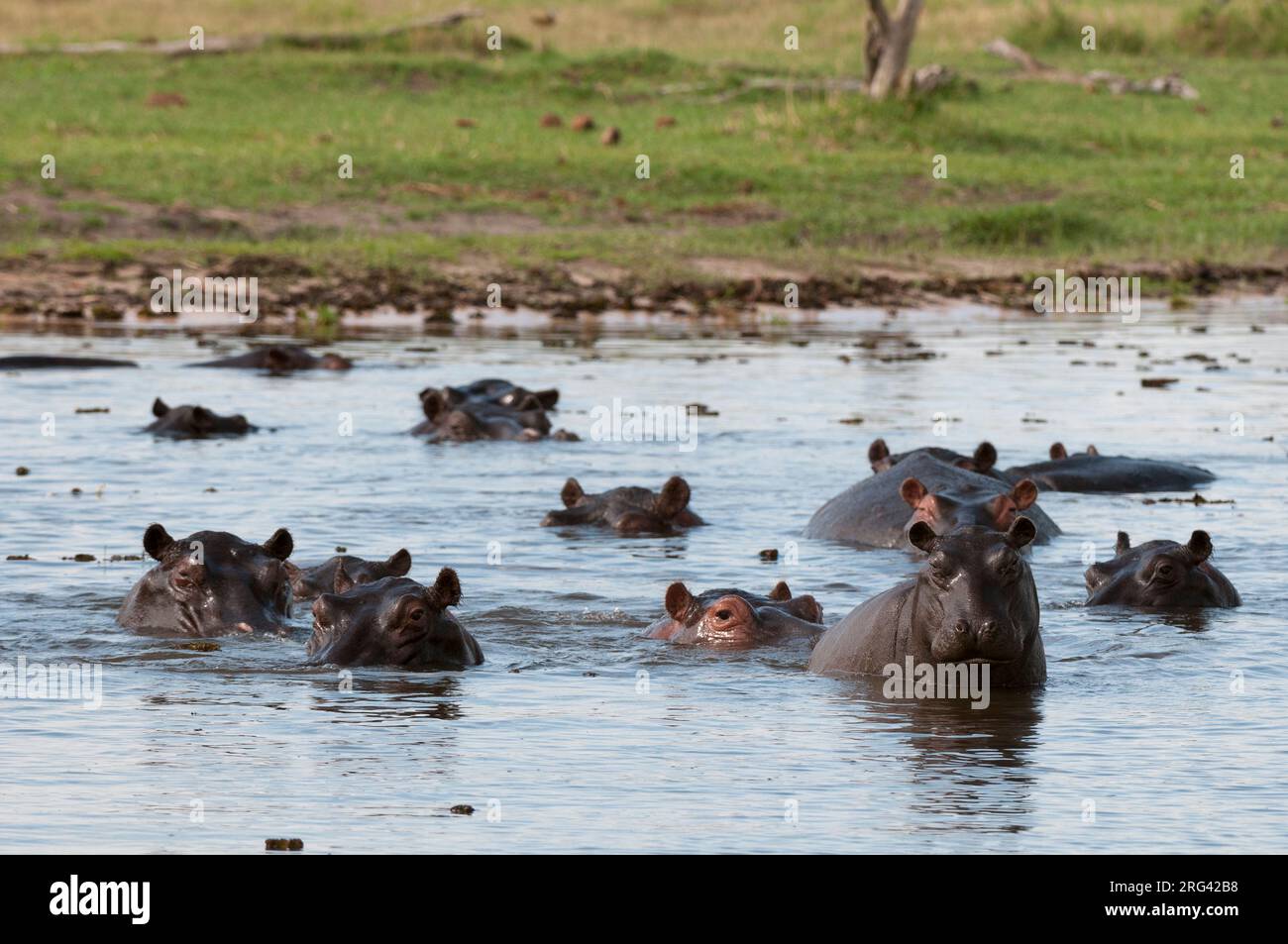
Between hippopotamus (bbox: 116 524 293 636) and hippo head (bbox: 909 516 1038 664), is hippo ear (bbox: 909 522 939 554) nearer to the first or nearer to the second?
hippo head (bbox: 909 516 1038 664)

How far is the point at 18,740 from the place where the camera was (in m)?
7.73

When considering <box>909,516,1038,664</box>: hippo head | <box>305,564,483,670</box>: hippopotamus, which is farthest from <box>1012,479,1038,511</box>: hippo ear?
<box>305,564,483,670</box>: hippopotamus

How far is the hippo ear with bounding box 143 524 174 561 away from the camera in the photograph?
9195 mm

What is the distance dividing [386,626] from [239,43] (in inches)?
→ 1357

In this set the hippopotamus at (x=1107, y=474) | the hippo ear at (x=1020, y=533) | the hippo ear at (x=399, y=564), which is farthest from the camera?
the hippopotamus at (x=1107, y=474)

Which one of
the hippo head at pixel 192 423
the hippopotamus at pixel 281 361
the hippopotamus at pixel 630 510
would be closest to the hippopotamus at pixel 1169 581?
the hippopotamus at pixel 630 510

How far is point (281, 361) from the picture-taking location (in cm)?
2052

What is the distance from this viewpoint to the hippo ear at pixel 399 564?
9102mm

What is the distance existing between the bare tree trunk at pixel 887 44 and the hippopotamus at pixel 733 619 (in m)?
27.7

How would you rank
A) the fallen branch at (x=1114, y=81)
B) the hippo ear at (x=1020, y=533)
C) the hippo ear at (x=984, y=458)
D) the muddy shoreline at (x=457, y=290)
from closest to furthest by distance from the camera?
1. the hippo ear at (x=1020, y=533)
2. the hippo ear at (x=984, y=458)
3. the muddy shoreline at (x=457, y=290)
4. the fallen branch at (x=1114, y=81)

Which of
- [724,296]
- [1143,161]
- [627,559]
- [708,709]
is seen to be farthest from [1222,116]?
[708,709]

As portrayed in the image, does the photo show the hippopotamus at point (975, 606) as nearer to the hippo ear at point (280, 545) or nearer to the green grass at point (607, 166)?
the hippo ear at point (280, 545)

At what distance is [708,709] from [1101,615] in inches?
104
